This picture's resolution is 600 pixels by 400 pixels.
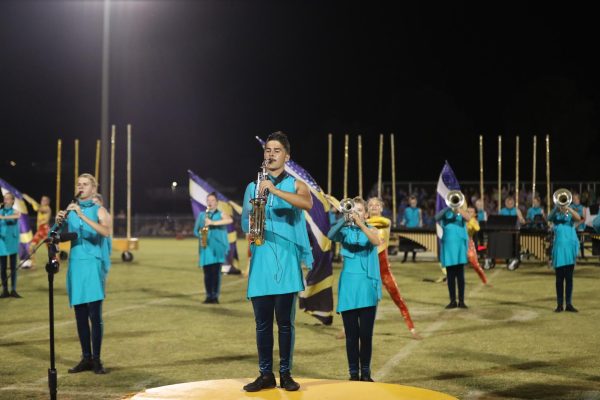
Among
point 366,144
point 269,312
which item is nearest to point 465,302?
point 269,312

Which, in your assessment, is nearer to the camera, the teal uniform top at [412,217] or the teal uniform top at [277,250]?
the teal uniform top at [277,250]

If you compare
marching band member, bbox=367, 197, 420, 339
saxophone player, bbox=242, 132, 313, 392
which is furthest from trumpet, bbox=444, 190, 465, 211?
saxophone player, bbox=242, 132, 313, 392

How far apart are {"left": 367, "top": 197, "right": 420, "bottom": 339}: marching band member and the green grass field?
1.73 feet

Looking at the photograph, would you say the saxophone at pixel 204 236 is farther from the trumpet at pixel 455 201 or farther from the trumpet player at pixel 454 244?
the trumpet at pixel 455 201

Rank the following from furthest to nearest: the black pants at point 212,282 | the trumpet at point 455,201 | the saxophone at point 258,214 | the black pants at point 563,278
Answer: the black pants at point 212,282 → the trumpet at point 455,201 → the black pants at point 563,278 → the saxophone at point 258,214

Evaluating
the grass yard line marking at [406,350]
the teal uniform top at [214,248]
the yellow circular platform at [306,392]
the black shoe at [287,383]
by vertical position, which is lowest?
the grass yard line marking at [406,350]

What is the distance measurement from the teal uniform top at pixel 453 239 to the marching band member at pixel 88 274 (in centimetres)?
673

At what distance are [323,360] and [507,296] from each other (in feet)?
24.2

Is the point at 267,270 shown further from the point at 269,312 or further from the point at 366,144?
the point at 366,144

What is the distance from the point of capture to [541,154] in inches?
1826

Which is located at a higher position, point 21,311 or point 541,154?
point 541,154

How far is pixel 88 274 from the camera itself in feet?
29.3

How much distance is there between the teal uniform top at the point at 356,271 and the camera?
8.05m

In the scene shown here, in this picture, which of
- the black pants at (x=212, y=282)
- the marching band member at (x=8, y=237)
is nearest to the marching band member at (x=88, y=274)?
the black pants at (x=212, y=282)
